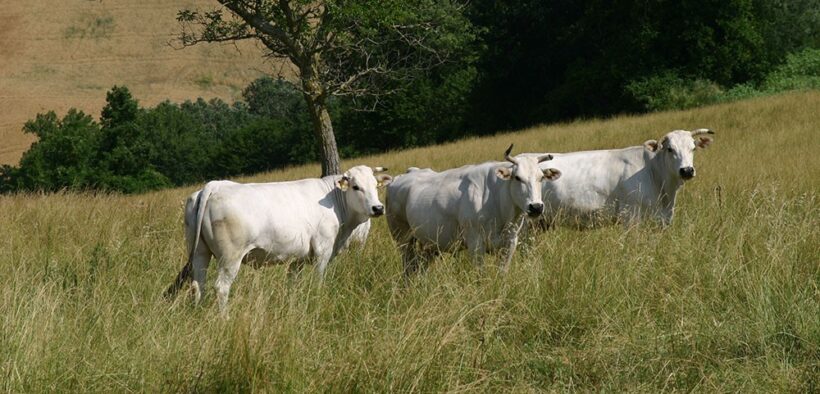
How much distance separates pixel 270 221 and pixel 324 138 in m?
10.9

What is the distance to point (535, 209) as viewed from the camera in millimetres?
8570

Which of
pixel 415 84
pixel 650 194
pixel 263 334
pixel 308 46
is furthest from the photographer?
pixel 415 84

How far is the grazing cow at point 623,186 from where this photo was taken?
10.6 m

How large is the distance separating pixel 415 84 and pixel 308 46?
35878 millimetres

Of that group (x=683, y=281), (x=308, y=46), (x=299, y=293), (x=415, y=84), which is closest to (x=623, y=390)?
(x=683, y=281)

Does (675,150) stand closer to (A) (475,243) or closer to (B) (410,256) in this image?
(A) (475,243)

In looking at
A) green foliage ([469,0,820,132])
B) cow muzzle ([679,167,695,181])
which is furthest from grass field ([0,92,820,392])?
green foliage ([469,0,820,132])

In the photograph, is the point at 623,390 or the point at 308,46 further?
the point at 308,46

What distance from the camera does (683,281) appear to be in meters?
7.56

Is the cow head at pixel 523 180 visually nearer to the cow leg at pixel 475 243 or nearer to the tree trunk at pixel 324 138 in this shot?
the cow leg at pixel 475 243

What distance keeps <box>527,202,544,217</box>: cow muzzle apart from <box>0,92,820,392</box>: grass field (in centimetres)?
42

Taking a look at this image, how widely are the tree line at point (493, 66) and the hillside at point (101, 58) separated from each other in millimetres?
44176

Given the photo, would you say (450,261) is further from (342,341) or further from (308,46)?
(308,46)

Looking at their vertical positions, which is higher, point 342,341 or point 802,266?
point 342,341
